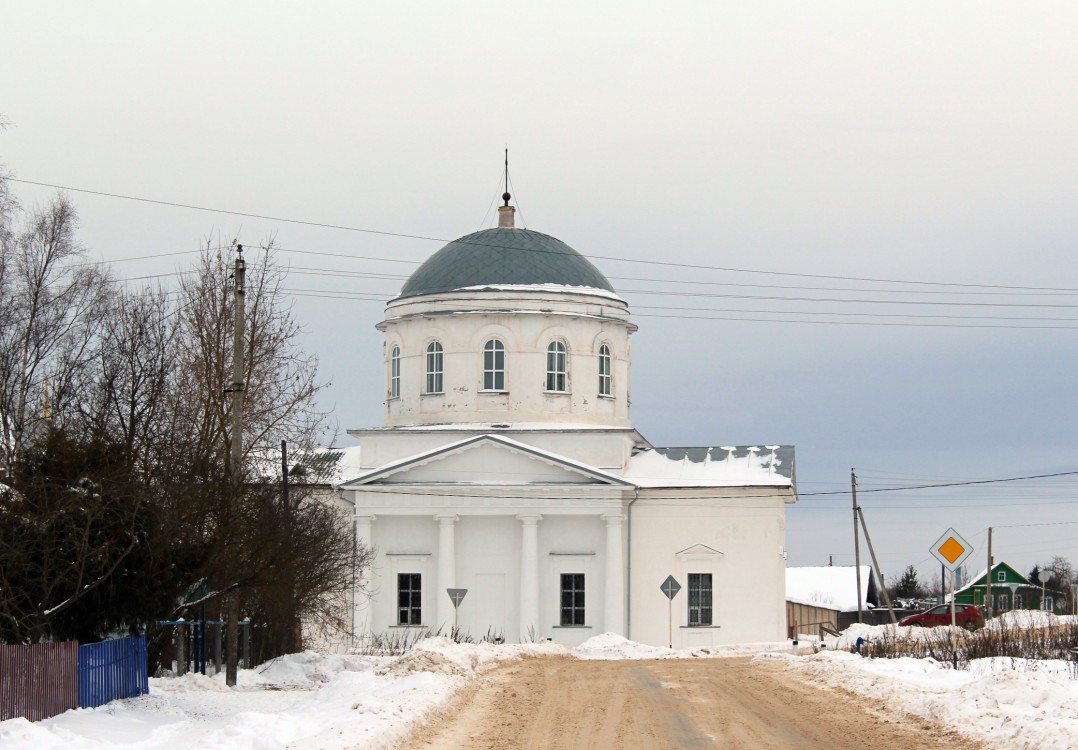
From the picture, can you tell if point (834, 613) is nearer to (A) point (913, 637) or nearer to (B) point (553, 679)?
Answer: (A) point (913, 637)

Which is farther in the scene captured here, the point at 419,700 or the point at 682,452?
the point at 682,452

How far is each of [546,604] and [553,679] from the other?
21045 millimetres

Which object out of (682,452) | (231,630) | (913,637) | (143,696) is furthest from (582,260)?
(143,696)

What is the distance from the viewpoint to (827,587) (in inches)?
3250

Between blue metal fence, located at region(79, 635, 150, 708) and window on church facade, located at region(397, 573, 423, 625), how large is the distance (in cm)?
2458

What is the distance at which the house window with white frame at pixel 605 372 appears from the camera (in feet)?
156

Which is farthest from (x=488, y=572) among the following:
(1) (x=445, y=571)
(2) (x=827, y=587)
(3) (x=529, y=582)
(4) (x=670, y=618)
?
(2) (x=827, y=587)

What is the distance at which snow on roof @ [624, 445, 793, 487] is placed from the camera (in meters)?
44.8

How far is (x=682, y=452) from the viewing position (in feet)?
154

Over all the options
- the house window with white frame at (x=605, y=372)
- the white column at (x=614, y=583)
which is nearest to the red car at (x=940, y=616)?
the white column at (x=614, y=583)

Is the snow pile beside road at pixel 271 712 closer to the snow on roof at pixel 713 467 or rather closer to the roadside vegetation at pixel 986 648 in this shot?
the roadside vegetation at pixel 986 648

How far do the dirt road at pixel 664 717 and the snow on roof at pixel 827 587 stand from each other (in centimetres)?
5229

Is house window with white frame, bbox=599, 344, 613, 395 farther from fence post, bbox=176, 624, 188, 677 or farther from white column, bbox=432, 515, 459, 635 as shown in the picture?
fence post, bbox=176, 624, 188, 677

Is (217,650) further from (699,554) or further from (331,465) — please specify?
(699,554)
